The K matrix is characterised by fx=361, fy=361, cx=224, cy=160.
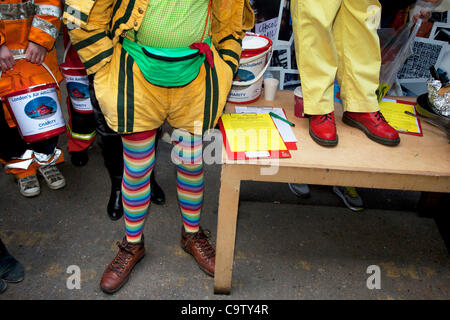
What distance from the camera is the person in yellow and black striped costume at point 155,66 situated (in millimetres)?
1295

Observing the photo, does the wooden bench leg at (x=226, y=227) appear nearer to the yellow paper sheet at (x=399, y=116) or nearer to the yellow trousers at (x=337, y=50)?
the yellow trousers at (x=337, y=50)

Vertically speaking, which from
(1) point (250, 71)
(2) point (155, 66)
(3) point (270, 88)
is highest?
(2) point (155, 66)

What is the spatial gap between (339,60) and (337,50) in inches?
1.8

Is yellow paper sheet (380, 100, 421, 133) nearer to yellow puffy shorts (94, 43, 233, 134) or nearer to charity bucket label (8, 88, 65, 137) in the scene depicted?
yellow puffy shorts (94, 43, 233, 134)

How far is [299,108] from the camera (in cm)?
183

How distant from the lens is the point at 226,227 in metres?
1.56

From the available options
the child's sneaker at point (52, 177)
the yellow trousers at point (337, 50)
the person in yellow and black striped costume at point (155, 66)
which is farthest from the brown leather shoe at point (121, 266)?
the yellow trousers at point (337, 50)

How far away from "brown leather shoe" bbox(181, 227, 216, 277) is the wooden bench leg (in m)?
0.12

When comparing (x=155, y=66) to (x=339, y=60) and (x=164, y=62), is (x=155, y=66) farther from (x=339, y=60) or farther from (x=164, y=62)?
(x=339, y=60)

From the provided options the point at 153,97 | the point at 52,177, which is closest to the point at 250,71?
the point at 153,97

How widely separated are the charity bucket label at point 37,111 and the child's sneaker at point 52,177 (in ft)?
1.30

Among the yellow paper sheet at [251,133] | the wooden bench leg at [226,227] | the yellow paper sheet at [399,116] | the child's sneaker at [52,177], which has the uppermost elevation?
the yellow paper sheet at [251,133]
